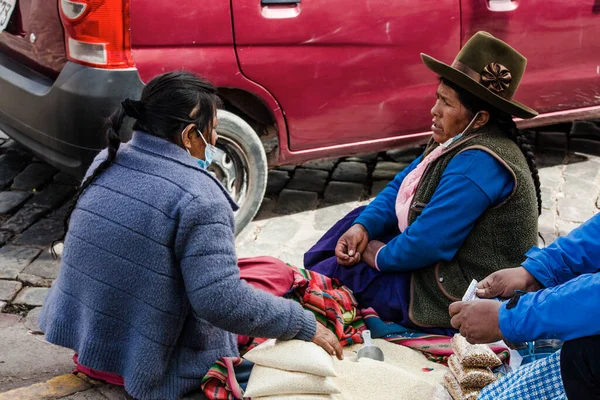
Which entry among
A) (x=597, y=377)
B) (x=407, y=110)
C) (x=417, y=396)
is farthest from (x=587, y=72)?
(x=597, y=377)

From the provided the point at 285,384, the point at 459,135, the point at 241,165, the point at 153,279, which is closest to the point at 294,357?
the point at 285,384

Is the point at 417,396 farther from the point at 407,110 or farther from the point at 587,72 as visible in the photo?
the point at 587,72

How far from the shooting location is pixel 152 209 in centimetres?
262

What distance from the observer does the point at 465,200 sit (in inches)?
131

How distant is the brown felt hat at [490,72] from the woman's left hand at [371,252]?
0.82m

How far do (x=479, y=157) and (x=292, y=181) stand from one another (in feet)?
7.97

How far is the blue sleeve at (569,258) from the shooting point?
284 centimetres

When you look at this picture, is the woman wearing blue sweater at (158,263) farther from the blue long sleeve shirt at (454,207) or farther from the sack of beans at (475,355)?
the blue long sleeve shirt at (454,207)

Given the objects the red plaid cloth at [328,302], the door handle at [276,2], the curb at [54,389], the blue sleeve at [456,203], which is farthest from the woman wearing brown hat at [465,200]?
the curb at [54,389]

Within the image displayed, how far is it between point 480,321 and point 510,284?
17.3 inches

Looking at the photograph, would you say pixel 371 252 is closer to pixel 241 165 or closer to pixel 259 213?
pixel 241 165

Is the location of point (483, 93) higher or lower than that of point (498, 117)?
higher

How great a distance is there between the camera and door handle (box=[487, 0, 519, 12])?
491cm

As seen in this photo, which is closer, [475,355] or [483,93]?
[475,355]
